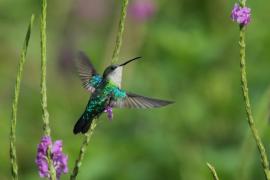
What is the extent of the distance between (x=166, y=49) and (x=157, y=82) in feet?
1.15

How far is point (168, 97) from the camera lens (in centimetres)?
538

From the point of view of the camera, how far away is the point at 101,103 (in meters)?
2.63

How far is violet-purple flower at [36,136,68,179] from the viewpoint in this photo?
80.4 inches

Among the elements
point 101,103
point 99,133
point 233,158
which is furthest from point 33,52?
point 101,103

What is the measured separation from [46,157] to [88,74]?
3.10ft

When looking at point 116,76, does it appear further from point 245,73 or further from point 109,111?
point 245,73

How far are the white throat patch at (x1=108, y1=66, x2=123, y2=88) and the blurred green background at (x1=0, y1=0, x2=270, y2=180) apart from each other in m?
2.12

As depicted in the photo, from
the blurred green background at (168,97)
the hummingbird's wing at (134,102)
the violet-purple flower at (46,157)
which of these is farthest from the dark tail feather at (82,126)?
the blurred green background at (168,97)

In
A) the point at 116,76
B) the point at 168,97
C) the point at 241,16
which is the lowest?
the point at 168,97

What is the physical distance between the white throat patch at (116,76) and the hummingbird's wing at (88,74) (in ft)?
0.99

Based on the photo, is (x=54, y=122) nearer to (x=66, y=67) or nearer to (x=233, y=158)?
(x=233, y=158)

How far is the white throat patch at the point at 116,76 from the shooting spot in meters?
2.53

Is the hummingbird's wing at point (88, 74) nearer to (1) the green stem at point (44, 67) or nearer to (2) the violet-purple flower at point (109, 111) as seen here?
(2) the violet-purple flower at point (109, 111)

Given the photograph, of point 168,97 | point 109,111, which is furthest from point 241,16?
point 168,97
